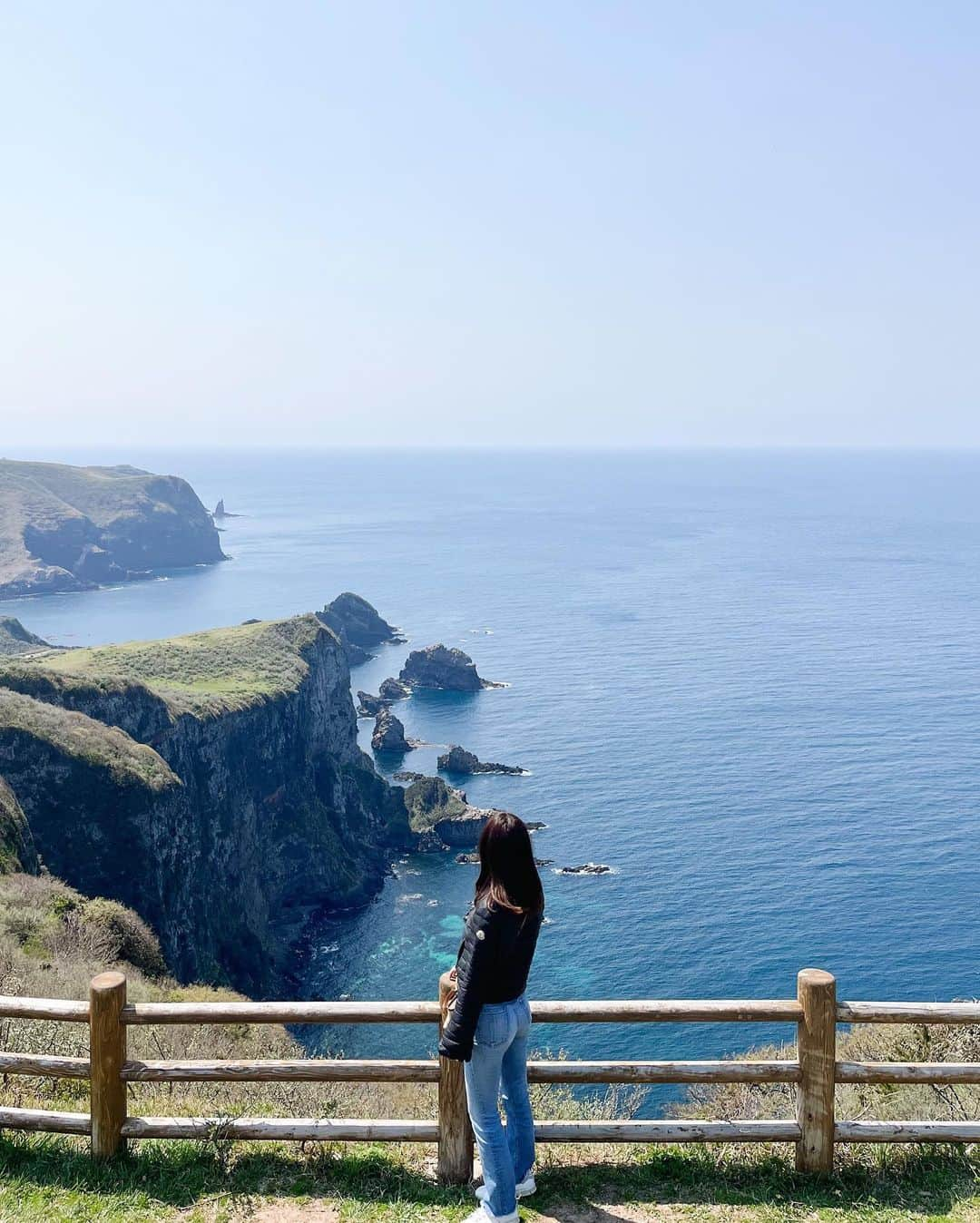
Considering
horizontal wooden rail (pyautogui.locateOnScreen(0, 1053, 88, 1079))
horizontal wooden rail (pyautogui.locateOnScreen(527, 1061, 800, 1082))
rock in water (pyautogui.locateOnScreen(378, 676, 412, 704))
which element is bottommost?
rock in water (pyautogui.locateOnScreen(378, 676, 412, 704))

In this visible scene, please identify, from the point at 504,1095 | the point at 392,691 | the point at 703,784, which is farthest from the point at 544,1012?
the point at 392,691

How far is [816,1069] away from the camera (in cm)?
795

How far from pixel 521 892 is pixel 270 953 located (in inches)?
2156

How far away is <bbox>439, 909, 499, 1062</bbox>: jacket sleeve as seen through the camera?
6.75m

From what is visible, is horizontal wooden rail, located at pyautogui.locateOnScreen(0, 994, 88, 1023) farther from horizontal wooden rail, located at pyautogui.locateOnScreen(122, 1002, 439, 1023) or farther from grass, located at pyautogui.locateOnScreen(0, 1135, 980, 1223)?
grass, located at pyautogui.locateOnScreen(0, 1135, 980, 1223)

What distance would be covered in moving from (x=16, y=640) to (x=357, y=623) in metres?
40.3

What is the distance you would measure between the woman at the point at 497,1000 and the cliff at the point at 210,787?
39664 millimetres

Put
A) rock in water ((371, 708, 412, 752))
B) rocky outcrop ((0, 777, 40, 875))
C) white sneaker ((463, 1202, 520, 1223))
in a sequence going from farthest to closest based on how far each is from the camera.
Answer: rock in water ((371, 708, 412, 752)) → rocky outcrop ((0, 777, 40, 875)) → white sneaker ((463, 1202, 520, 1223))

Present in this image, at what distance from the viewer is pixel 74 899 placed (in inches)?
1236

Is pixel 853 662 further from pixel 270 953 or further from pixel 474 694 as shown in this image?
pixel 270 953

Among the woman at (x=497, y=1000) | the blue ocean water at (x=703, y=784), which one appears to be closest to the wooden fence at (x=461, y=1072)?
the woman at (x=497, y=1000)

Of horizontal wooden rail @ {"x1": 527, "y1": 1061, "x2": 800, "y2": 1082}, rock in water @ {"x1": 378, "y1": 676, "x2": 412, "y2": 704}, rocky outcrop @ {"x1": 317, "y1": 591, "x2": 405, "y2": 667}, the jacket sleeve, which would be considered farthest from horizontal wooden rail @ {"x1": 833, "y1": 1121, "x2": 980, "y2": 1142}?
rocky outcrop @ {"x1": 317, "y1": 591, "x2": 405, "y2": 667}

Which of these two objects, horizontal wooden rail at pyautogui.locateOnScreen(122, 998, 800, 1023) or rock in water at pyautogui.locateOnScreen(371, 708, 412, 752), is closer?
horizontal wooden rail at pyautogui.locateOnScreen(122, 998, 800, 1023)

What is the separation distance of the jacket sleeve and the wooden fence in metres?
0.87
